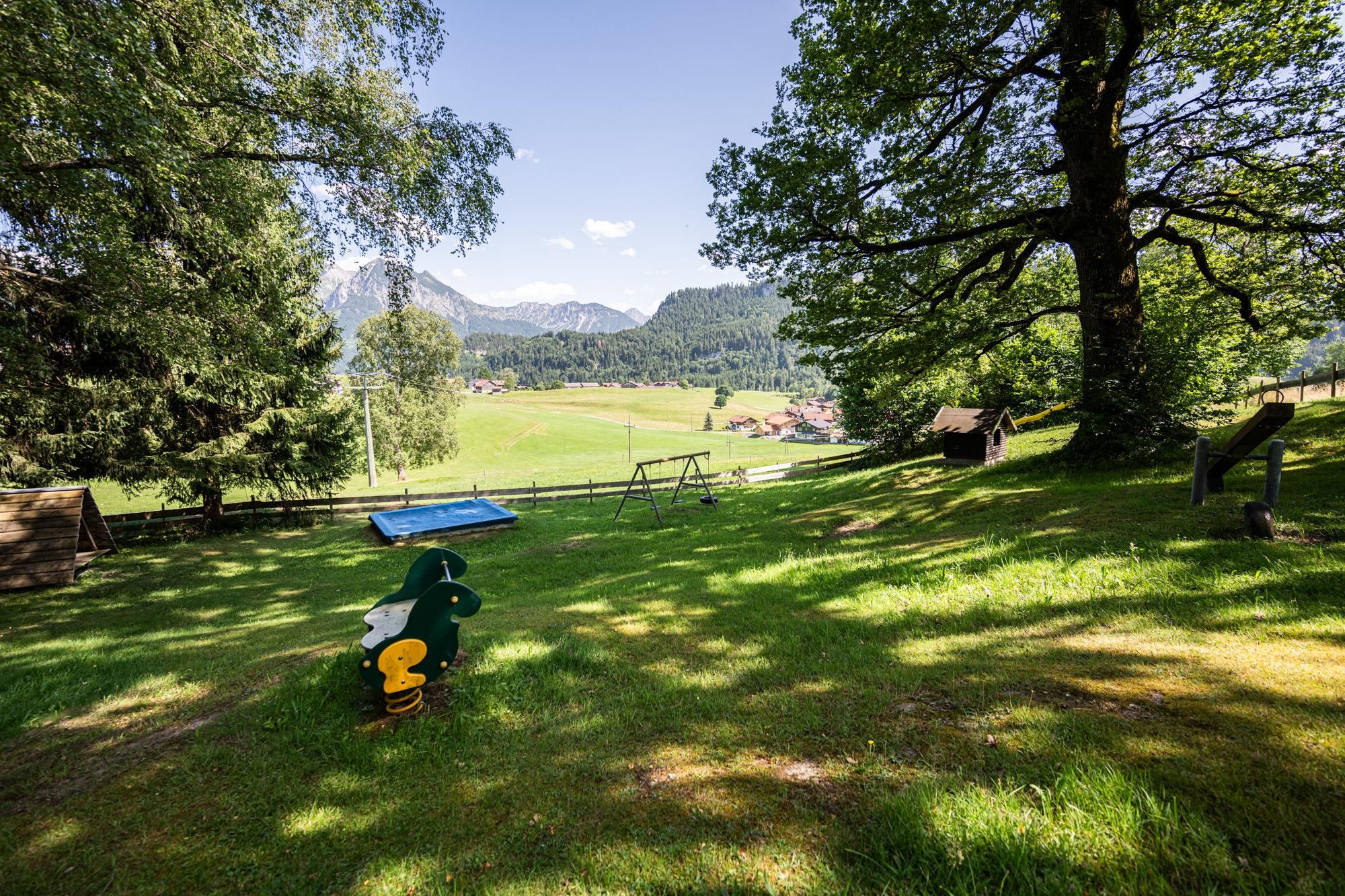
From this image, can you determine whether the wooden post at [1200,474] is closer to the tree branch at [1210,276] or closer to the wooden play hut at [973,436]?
the tree branch at [1210,276]

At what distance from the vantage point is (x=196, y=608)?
9.22 m

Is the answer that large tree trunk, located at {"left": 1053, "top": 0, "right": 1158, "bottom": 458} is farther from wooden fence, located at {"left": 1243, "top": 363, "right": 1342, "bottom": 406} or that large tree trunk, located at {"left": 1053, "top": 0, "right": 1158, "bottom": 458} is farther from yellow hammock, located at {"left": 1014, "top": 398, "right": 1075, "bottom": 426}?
wooden fence, located at {"left": 1243, "top": 363, "right": 1342, "bottom": 406}

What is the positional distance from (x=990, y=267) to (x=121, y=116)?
54.4ft

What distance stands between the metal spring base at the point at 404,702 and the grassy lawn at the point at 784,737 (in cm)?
16

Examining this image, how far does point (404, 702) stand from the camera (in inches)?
150

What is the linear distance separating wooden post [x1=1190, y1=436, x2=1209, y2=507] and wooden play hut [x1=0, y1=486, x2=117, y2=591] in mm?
17610

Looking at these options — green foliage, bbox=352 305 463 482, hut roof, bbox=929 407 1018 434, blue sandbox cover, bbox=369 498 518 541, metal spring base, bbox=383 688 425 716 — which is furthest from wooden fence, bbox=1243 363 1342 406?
green foliage, bbox=352 305 463 482

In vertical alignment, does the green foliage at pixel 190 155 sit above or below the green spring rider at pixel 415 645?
above

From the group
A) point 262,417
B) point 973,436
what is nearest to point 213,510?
point 262,417

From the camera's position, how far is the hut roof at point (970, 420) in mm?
16266

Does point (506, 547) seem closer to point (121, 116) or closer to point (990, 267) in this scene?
point (121, 116)

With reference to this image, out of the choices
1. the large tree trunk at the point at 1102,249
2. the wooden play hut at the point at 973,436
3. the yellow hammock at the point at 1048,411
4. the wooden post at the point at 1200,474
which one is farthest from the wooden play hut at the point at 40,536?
the yellow hammock at the point at 1048,411

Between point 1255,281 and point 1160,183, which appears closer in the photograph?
point 1160,183

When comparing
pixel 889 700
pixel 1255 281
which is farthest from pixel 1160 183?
pixel 889 700
